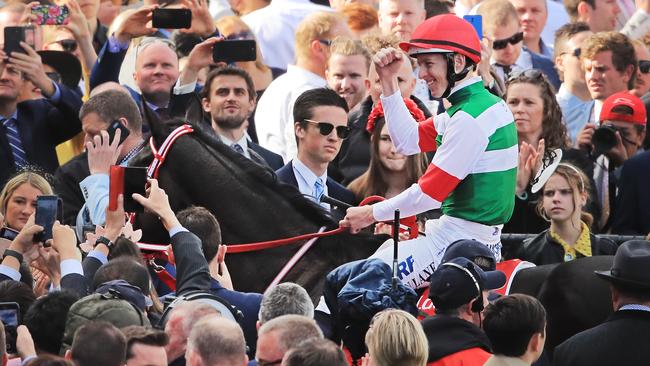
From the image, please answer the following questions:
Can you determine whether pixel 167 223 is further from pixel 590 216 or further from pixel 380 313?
pixel 590 216

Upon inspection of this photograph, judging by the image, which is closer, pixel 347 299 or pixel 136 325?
pixel 136 325

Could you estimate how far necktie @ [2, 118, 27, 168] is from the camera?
10609mm

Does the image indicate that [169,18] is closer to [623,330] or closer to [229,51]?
[229,51]

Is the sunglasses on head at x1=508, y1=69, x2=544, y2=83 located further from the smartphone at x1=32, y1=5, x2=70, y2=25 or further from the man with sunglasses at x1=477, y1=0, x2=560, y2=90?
the smartphone at x1=32, y1=5, x2=70, y2=25

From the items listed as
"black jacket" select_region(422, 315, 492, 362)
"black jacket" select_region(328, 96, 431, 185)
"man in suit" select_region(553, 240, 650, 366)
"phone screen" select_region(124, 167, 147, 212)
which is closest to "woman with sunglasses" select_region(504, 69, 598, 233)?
"black jacket" select_region(328, 96, 431, 185)

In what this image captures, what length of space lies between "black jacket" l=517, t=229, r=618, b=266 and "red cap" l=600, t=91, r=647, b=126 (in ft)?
5.90

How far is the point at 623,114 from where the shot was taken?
36.1 ft

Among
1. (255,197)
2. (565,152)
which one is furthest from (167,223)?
(565,152)

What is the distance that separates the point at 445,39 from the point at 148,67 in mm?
3432

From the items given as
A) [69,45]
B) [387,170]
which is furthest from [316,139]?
[69,45]

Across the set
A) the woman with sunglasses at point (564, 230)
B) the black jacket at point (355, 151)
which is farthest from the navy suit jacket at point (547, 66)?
the woman with sunglasses at point (564, 230)

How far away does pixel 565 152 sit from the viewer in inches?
421

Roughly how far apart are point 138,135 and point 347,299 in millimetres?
3284

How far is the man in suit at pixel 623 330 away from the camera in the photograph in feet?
22.9
